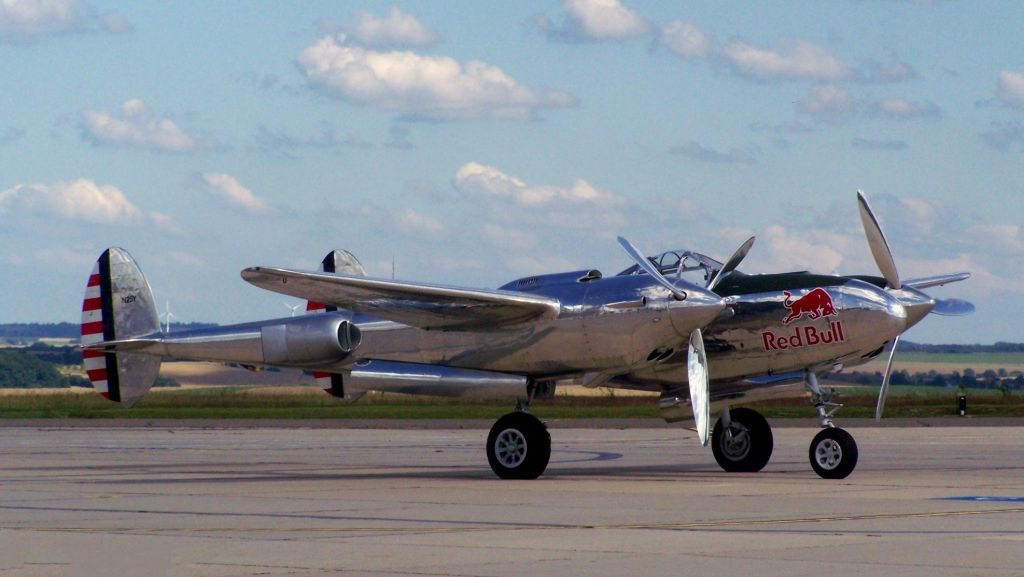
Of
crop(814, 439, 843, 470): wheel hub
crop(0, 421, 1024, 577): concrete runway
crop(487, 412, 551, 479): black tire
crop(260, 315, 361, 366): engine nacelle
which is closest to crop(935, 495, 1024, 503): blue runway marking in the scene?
crop(0, 421, 1024, 577): concrete runway

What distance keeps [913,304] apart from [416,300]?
754 centimetres

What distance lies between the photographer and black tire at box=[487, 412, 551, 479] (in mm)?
21359

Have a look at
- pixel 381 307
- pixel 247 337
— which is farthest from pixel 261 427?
pixel 381 307

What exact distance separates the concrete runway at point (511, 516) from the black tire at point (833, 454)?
0.25 m

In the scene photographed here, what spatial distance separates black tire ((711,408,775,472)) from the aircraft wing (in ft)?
14.8

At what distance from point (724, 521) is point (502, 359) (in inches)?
297

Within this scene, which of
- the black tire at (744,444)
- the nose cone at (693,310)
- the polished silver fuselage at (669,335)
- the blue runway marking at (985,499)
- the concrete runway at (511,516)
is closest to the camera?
the concrete runway at (511,516)

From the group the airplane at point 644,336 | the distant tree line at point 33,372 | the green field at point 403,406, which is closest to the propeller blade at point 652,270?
the airplane at point 644,336

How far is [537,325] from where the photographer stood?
2114cm

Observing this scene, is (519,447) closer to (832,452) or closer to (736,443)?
(736,443)

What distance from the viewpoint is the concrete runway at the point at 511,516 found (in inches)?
449

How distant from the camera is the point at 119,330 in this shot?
28.6m

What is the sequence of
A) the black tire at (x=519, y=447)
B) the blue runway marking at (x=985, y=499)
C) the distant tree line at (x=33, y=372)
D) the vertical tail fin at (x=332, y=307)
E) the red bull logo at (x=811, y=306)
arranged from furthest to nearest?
the distant tree line at (x=33, y=372), the vertical tail fin at (x=332, y=307), the black tire at (x=519, y=447), the red bull logo at (x=811, y=306), the blue runway marking at (x=985, y=499)

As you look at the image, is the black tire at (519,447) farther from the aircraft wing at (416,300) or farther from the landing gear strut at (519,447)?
the aircraft wing at (416,300)
